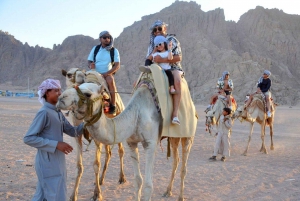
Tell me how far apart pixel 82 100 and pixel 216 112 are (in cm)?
832

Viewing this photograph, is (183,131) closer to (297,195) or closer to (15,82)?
(297,195)

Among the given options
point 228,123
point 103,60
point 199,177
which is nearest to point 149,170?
point 103,60

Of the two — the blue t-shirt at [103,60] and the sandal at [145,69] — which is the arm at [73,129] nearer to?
the sandal at [145,69]

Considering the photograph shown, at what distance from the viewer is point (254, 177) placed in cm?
880

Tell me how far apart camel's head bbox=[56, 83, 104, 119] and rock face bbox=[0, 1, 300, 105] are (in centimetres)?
5575

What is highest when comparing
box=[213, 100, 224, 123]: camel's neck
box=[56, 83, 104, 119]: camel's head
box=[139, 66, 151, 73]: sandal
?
box=[139, 66, 151, 73]: sandal

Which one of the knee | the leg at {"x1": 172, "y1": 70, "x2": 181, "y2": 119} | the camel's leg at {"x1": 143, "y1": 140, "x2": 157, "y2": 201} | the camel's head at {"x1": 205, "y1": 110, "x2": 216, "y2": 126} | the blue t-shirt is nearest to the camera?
the camel's leg at {"x1": 143, "y1": 140, "x2": 157, "y2": 201}

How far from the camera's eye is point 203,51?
75875 mm

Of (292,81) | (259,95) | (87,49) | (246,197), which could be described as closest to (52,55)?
(87,49)

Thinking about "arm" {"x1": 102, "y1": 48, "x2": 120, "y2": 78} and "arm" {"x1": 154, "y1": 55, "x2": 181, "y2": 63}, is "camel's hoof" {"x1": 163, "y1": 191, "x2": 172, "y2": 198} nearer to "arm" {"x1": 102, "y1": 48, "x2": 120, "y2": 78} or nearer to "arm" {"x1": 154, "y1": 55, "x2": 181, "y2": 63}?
"arm" {"x1": 102, "y1": 48, "x2": 120, "y2": 78}

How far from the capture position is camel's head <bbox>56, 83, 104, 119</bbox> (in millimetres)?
4020

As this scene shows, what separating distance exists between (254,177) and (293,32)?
3767 inches

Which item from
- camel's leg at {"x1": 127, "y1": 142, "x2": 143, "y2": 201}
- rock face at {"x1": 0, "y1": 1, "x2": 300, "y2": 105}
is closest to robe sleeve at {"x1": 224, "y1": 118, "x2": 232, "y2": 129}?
camel's leg at {"x1": 127, "y1": 142, "x2": 143, "y2": 201}

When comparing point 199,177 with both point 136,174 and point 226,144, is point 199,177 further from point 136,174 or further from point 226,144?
point 136,174
